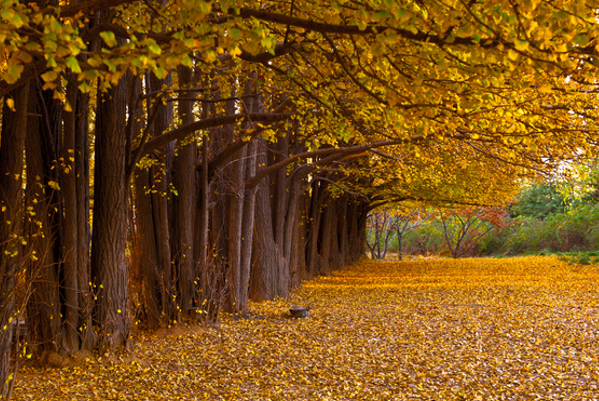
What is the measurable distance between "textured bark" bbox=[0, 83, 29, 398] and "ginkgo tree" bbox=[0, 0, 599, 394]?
0.02m

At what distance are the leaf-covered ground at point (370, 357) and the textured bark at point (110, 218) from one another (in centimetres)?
51

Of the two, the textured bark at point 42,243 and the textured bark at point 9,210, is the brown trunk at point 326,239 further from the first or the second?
the textured bark at point 9,210

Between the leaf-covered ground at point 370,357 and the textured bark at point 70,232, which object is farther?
the textured bark at point 70,232

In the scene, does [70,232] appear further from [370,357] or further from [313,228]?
[313,228]

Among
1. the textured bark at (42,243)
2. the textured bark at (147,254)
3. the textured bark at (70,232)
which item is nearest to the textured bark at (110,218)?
the textured bark at (70,232)

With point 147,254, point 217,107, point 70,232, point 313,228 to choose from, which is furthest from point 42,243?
point 313,228

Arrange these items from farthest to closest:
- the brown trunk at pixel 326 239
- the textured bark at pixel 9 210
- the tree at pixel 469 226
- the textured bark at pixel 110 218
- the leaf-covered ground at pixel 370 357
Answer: the tree at pixel 469 226 < the brown trunk at pixel 326 239 < the textured bark at pixel 110 218 < the leaf-covered ground at pixel 370 357 < the textured bark at pixel 9 210

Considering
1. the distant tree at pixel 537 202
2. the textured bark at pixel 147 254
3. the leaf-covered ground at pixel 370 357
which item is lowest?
the leaf-covered ground at pixel 370 357

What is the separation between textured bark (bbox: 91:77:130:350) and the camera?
659 centimetres

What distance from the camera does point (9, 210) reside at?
195 inches

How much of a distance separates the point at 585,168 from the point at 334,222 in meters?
11.7

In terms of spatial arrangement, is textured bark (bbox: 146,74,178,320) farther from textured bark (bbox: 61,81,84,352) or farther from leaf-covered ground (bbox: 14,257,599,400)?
textured bark (bbox: 61,81,84,352)

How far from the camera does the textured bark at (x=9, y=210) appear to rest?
4707 millimetres

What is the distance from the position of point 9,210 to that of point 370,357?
4533mm
